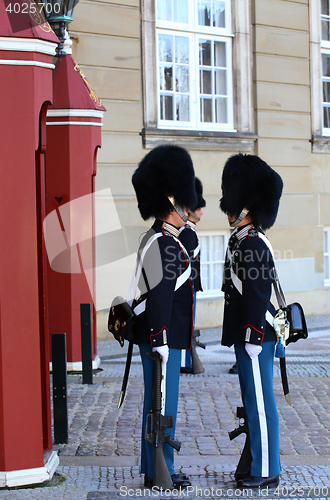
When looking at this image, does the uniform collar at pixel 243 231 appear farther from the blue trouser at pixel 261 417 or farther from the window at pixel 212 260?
the window at pixel 212 260

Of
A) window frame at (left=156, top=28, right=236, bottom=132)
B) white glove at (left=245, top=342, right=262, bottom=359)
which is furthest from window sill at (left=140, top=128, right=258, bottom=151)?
white glove at (left=245, top=342, right=262, bottom=359)

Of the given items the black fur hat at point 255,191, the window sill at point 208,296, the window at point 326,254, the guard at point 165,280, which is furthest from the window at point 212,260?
the guard at point 165,280

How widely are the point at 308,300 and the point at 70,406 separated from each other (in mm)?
6225

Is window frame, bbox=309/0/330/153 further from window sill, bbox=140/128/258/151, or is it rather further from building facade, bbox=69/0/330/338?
window sill, bbox=140/128/258/151

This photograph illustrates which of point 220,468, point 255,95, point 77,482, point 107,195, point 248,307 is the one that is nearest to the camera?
point 248,307

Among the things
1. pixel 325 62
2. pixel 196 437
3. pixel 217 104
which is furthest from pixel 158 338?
pixel 325 62

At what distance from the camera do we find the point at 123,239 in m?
9.07

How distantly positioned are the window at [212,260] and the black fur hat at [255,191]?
20.3ft

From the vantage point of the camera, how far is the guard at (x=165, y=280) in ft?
11.6

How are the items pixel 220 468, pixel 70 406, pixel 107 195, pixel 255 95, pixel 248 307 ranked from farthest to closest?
pixel 255 95, pixel 107 195, pixel 70 406, pixel 220 468, pixel 248 307

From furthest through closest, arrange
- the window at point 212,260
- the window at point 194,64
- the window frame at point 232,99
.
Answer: the window at point 212,260
the window at point 194,64
the window frame at point 232,99

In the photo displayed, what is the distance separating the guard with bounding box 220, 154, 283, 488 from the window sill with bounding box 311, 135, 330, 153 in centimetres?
739

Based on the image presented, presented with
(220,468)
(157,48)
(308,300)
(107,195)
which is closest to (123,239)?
(107,195)

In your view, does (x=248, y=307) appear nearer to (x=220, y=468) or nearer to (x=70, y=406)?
(x=220, y=468)
